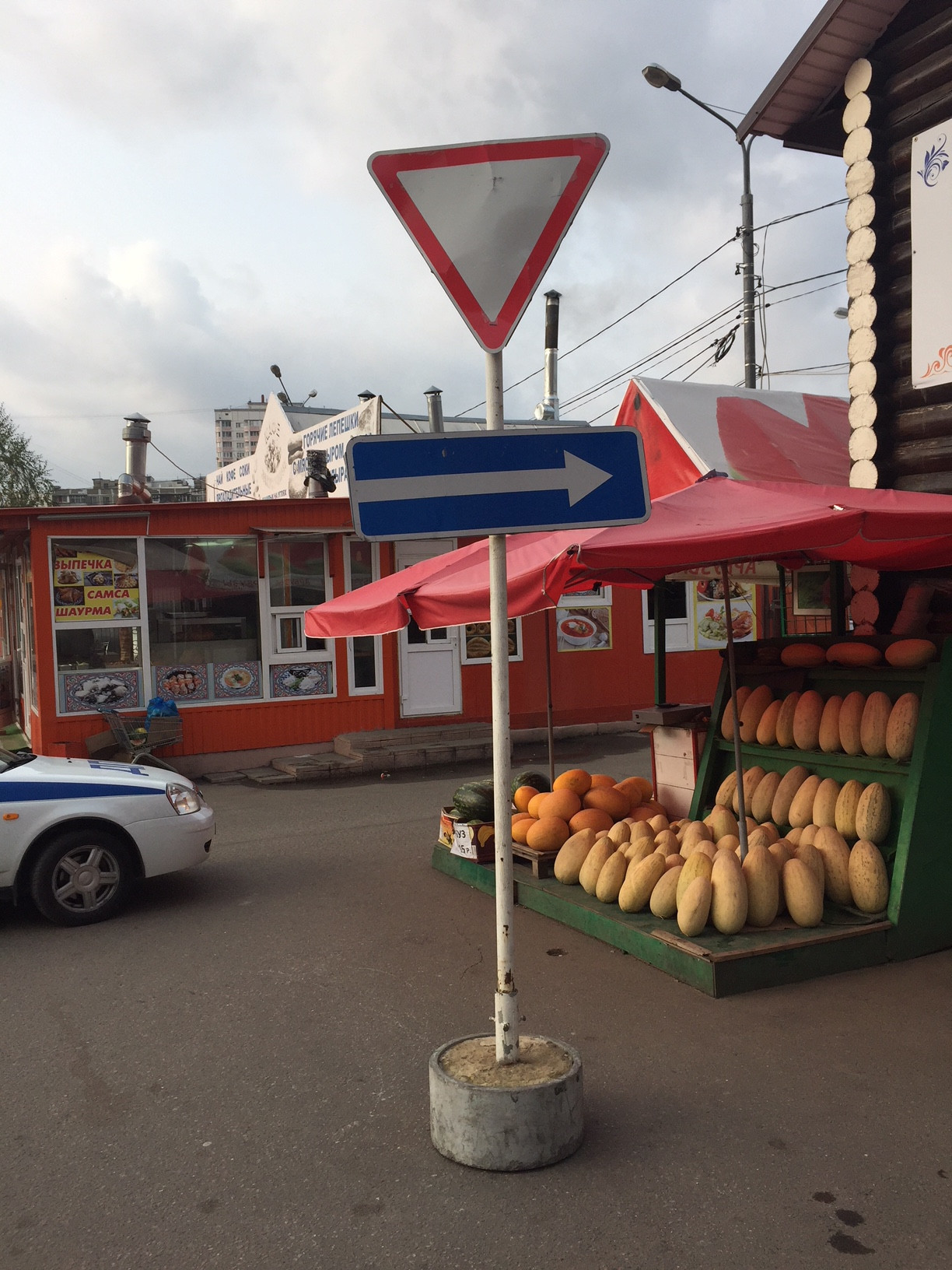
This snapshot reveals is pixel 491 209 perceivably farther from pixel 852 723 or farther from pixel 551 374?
pixel 551 374

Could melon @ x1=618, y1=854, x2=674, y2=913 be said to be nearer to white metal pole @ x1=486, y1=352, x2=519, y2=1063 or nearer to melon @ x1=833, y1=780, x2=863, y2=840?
melon @ x1=833, y1=780, x2=863, y2=840

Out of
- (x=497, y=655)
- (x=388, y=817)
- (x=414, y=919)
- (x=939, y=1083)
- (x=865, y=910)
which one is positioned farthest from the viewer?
(x=388, y=817)

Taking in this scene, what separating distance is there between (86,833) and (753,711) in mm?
4776

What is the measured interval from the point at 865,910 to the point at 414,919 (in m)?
2.92

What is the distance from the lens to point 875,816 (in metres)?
5.86

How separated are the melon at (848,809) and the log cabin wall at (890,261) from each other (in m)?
2.39

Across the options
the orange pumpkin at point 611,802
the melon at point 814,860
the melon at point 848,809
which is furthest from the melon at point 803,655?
the orange pumpkin at point 611,802

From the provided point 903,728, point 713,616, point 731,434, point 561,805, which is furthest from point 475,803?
point 713,616

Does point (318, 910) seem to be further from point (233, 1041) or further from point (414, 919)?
point (233, 1041)

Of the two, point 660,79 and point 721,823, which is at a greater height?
point 660,79

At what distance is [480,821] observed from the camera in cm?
777

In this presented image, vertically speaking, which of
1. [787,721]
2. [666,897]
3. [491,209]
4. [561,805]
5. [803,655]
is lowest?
[666,897]

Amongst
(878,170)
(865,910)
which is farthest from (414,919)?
(878,170)

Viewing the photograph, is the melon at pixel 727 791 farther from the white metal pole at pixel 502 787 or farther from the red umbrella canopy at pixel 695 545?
the white metal pole at pixel 502 787
